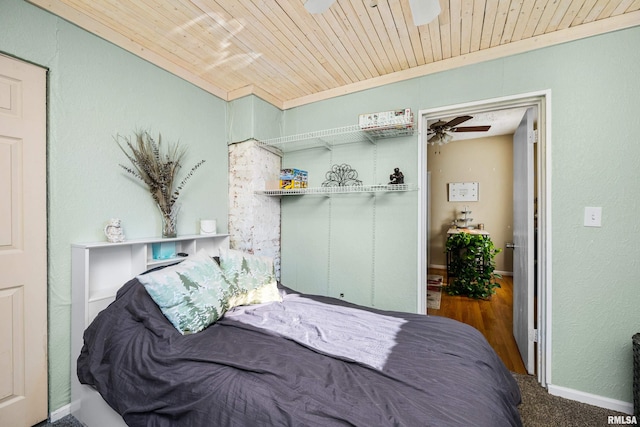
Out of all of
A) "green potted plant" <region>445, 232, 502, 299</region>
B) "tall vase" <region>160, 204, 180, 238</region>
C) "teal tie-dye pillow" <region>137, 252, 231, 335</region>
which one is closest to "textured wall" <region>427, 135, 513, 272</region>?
"green potted plant" <region>445, 232, 502, 299</region>

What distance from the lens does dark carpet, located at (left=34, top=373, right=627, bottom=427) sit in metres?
1.57

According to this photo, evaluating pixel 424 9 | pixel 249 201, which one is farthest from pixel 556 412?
pixel 249 201

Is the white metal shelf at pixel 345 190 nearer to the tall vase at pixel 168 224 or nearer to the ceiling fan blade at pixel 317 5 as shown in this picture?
the tall vase at pixel 168 224

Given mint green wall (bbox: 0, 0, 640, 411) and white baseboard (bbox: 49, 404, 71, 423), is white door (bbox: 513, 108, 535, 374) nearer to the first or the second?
mint green wall (bbox: 0, 0, 640, 411)

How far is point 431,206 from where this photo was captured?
18.3 ft

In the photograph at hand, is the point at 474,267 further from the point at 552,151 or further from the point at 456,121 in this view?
A: the point at 552,151

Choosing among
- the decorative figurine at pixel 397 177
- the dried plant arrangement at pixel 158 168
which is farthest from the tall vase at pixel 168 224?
the decorative figurine at pixel 397 177

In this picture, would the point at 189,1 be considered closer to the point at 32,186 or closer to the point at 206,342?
the point at 32,186

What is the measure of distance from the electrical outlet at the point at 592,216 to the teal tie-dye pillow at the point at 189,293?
248 centimetres

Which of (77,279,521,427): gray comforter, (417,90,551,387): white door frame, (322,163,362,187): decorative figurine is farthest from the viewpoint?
(322,163,362,187): decorative figurine

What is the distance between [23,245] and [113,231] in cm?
41

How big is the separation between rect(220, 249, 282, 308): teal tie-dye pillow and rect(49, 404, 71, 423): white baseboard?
1.20 metres

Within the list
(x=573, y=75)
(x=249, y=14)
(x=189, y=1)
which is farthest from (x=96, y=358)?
(x=573, y=75)

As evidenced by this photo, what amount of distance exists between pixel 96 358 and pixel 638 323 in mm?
3255
